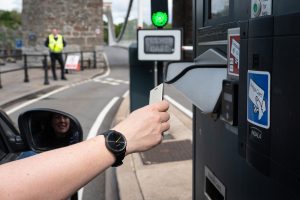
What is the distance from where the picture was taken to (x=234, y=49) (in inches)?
66.9

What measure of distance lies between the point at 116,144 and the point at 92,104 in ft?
30.8

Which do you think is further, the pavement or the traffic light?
the traffic light

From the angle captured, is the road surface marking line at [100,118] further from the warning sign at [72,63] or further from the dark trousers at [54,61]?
the warning sign at [72,63]

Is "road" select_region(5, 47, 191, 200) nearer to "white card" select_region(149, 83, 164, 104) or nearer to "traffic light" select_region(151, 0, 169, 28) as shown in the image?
"traffic light" select_region(151, 0, 169, 28)

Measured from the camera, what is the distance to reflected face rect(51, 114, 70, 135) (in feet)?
7.66

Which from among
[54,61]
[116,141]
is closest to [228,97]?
[116,141]

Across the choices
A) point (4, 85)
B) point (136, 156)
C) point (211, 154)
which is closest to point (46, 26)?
point (4, 85)

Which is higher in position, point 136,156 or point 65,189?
point 65,189

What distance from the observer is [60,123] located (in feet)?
7.77

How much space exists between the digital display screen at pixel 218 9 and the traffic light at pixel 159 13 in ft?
10.7

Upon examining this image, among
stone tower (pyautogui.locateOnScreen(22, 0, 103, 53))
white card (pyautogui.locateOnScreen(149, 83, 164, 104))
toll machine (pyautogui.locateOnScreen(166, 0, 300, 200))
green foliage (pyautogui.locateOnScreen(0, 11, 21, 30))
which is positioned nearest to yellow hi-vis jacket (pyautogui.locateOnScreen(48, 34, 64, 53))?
stone tower (pyautogui.locateOnScreen(22, 0, 103, 53))

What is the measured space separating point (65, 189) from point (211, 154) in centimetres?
105

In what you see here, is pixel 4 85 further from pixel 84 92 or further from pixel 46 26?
pixel 46 26

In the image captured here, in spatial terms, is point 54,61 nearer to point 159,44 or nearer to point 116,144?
point 159,44
